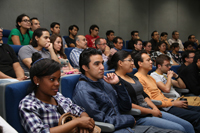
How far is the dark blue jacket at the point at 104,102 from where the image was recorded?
142 cm

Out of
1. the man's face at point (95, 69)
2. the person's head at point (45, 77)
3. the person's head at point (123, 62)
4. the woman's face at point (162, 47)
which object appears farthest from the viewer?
the woman's face at point (162, 47)

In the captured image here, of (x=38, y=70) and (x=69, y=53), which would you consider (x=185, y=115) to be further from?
(x=69, y=53)

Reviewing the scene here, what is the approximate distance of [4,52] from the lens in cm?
220

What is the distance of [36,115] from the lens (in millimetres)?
1063

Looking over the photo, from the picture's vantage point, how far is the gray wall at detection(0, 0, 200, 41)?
4547mm

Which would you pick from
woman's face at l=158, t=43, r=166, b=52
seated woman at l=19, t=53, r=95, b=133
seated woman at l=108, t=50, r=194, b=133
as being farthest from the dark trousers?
woman's face at l=158, t=43, r=166, b=52

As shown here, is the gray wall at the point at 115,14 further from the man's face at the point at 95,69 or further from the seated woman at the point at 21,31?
the man's face at the point at 95,69

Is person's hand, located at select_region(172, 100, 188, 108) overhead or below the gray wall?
below

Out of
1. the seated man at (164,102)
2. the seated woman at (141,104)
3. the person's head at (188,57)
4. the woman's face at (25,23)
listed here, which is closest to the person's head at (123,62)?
the seated woman at (141,104)

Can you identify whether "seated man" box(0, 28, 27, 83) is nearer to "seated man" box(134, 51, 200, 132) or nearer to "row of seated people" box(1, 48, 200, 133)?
"row of seated people" box(1, 48, 200, 133)

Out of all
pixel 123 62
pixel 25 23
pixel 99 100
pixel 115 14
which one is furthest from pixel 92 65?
pixel 115 14

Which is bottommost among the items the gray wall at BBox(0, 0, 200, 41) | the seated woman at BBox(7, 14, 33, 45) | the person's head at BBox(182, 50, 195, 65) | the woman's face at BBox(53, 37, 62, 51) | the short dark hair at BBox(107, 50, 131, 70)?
the person's head at BBox(182, 50, 195, 65)

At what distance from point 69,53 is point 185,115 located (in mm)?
2077

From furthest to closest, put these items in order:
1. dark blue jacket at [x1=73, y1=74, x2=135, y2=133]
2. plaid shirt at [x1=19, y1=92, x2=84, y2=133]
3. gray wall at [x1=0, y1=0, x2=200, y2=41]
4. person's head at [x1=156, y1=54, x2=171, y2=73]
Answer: gray wall at [x1=0, y1=0, x2=200, y2=41] → person's head at [x1=156, y1=54, x2=171, y2=73] → dark blue jacket at [x1=73, y1=74, x2=135, y2=133] → plaid shirt at [x1=19, y1=92, x2=84, y2=133]
